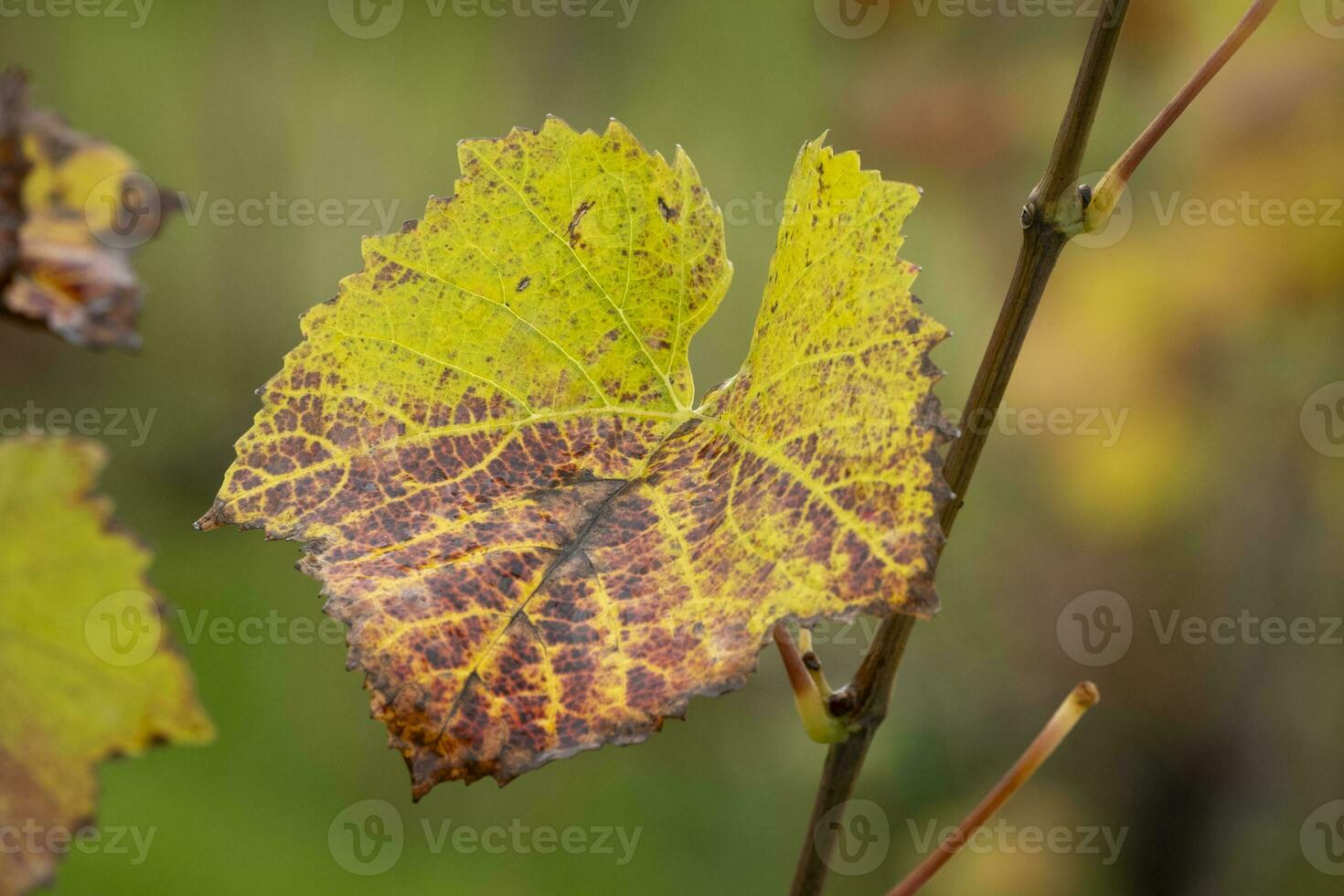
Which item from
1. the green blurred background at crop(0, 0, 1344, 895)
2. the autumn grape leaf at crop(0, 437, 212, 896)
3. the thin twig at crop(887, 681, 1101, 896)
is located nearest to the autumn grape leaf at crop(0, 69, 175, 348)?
the autumn grape leaf at crop(0, 437, 212, 896)

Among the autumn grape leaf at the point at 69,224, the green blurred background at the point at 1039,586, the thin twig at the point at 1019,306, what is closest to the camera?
the autumn grape leaf at the point at 69,224

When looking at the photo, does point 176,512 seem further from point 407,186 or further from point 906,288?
point 906,288

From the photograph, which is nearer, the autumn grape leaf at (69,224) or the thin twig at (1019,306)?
the autumn grape leaf at (69,224)

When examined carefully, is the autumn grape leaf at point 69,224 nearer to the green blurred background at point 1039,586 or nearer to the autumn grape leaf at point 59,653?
the autumn grape leaf at point 59,653

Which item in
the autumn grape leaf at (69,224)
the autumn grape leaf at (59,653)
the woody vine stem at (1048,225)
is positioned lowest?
the autumn grape leaf at (59,653)

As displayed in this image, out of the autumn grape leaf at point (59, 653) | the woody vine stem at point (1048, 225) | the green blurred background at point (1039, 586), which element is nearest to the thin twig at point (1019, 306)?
the woody vine stem at point (1048, 225)

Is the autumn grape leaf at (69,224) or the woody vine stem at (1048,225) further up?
the woody vine stem at (1048,225)

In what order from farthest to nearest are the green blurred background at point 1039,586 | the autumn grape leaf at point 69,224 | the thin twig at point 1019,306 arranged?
the green blurred background at point 1039,586 < the thin twig at point 1019,306 < the autumn grape leaf at point 69,224
